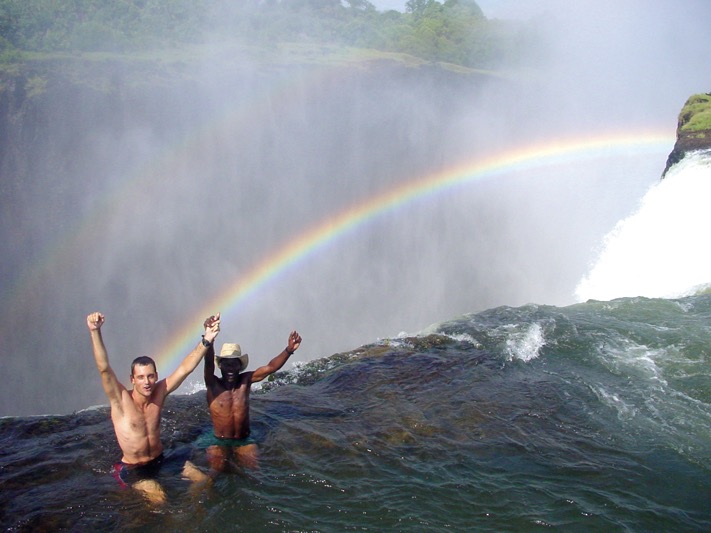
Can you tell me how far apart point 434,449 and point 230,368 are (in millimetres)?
2282

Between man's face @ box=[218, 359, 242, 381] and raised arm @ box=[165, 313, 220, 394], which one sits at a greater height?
raised arm @ box=[165, 313, 220, 394]

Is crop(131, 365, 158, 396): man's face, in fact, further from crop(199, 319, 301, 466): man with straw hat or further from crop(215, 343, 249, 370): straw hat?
crop(215, 343, 249, 370): straw hat

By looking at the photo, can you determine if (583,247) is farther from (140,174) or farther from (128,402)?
(128,402)

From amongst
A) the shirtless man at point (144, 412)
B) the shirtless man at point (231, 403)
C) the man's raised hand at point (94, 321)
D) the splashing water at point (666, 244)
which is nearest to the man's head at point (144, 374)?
the shirtless man at point (144, 412)

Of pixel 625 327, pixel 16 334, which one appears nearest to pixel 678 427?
pixel 625 327

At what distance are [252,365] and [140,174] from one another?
9.90 metres

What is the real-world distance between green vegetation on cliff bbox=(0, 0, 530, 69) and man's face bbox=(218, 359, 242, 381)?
77.8 feet

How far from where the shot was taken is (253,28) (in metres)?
44.1

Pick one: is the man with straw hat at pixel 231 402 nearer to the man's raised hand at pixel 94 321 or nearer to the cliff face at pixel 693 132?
the man's raised hand at pixel 94 321

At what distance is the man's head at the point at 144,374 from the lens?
14.7 feet

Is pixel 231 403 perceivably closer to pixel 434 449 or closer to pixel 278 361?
pixel 278 361

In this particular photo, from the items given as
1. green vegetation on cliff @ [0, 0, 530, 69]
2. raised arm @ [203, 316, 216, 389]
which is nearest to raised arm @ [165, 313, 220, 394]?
raised arm @ [203, 316, 216, 389]

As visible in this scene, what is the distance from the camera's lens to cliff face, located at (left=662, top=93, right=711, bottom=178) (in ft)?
57.0

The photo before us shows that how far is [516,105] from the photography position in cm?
4381
